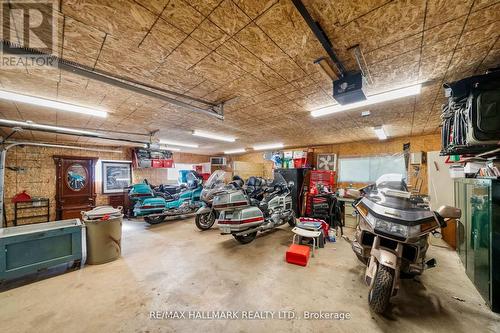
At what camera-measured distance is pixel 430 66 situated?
2.01 metres

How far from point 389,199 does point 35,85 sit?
16.1 ft

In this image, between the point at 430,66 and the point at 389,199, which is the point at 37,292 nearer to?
the point at 389,199

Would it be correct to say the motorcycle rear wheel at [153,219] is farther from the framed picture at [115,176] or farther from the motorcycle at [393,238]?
the motorcycle at [393,238]

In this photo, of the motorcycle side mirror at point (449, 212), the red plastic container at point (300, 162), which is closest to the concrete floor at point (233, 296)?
the motorcycle side mirror at point (449, 212)

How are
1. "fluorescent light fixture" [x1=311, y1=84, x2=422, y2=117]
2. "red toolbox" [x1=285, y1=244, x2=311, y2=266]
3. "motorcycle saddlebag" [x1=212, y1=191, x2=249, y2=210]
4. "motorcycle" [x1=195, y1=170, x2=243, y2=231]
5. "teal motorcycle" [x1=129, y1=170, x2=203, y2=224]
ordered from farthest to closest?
"teal motorcycle" [x1=129, y1=170, x2=203, y2=224]
"motorcycle" [x1=195, y1=170, x2=243, y2=231]
"motorcycle saddlebag" [x1=212, y1=191, x2=249, y2=210]
"red toolbox" [x1=285, y1=244, x2=311, y2=266]
"fluorescent light fixture" [x1=311, y1=84, x2=422, y2=117]

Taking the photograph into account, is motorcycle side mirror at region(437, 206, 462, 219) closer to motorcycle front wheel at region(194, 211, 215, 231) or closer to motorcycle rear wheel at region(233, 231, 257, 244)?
motorcycle rear wheel at region(233, 231, 257, 244)

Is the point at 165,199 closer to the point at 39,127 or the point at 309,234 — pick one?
the point at 39,127

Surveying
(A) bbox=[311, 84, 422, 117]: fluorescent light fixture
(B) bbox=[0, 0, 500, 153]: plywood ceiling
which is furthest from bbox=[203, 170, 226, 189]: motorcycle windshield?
(A) bbox=[311, 84, 422, 117]: fluorescent light fixture

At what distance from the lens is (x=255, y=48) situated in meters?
1.77

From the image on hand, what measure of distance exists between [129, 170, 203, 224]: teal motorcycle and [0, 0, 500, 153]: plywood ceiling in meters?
3.06

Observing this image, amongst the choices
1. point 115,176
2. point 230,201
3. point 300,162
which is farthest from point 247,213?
point 115,176

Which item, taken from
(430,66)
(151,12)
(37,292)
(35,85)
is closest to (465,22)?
(430,66)

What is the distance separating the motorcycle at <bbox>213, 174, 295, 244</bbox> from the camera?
11.5 feet

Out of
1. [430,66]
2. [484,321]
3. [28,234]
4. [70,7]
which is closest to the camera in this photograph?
[70,7]
